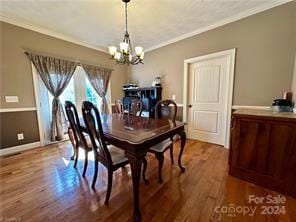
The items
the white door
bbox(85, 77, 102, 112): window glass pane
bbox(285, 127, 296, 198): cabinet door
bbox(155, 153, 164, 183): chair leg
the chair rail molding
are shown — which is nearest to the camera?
bbox(285, 127, 296, 198): cabinet door

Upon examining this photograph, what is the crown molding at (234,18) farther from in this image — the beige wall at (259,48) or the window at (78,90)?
the window at (78,90)

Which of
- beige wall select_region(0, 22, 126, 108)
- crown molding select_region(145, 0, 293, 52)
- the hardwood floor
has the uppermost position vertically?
crown molding select_region(145, 0, 293, 52)

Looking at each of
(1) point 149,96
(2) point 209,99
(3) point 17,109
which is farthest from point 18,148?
(2) point 209,99

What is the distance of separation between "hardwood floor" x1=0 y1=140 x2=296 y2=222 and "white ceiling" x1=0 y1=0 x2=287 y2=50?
8.65 feet

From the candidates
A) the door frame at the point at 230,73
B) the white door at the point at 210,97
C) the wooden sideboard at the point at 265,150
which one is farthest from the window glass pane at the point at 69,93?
the wooden sideboard at the point at 265,150

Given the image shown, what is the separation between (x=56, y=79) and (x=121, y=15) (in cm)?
207

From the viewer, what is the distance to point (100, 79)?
163 inches

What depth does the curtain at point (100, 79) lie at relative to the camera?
12.7 ft

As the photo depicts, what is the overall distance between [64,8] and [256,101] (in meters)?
3.75

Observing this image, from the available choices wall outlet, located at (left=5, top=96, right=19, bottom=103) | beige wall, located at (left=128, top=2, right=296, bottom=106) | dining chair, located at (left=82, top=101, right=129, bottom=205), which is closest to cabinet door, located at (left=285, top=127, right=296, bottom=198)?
beige wall, located at (left=128, top=2, right=296, bottom=106)

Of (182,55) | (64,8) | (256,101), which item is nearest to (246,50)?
(256,101)

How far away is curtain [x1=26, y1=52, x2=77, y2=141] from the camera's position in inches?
119

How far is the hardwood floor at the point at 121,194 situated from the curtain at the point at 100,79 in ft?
7.28

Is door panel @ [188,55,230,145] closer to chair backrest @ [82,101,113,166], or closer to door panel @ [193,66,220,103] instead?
door panel @ [193,66,220,103]
